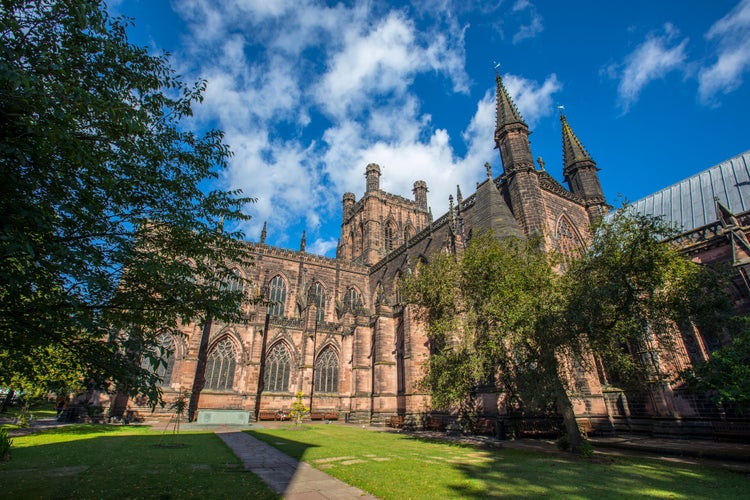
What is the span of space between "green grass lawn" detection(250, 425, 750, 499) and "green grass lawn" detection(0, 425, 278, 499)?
6.65ft

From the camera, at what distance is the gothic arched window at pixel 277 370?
26.5m

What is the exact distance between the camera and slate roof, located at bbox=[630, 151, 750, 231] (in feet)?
60.4

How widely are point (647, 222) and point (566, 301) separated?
3.14 m

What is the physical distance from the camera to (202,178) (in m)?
7.68

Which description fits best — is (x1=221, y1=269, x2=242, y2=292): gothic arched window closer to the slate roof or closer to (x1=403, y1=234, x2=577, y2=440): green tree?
(x1=403, y1=234, x2=577, y2=440): green tree

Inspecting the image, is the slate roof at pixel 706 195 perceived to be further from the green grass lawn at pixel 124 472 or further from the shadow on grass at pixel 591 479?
the green grass lawn at pixel 124 472

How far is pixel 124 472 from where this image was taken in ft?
23.4

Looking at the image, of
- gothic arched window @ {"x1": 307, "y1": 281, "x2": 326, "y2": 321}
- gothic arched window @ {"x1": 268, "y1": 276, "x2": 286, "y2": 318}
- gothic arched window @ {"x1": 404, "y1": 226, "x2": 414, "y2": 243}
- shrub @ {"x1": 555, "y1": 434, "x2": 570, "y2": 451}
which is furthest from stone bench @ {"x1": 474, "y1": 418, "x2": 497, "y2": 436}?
gothic arched window @ {"x1": 404, "y1": 226, "x2": 414, "y2": 243}

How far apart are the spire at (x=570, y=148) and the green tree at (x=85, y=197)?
26.3 meters

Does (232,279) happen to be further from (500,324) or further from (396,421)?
(396,421)

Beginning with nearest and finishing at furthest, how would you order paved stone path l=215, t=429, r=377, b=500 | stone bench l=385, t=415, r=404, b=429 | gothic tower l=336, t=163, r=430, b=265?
1. paved stone path l=215, t=429, r=377, b=500
2. stone bench l=385, t=415, r=404, b=429
3. gothic tower l=336, t=163, r=430, b=265

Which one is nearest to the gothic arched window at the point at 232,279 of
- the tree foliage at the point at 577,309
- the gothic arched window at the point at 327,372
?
the tree foliage at the point at 577,309

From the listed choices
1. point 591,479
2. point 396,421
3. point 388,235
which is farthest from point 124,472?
point 388,235

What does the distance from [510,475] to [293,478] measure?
14.6 feet
